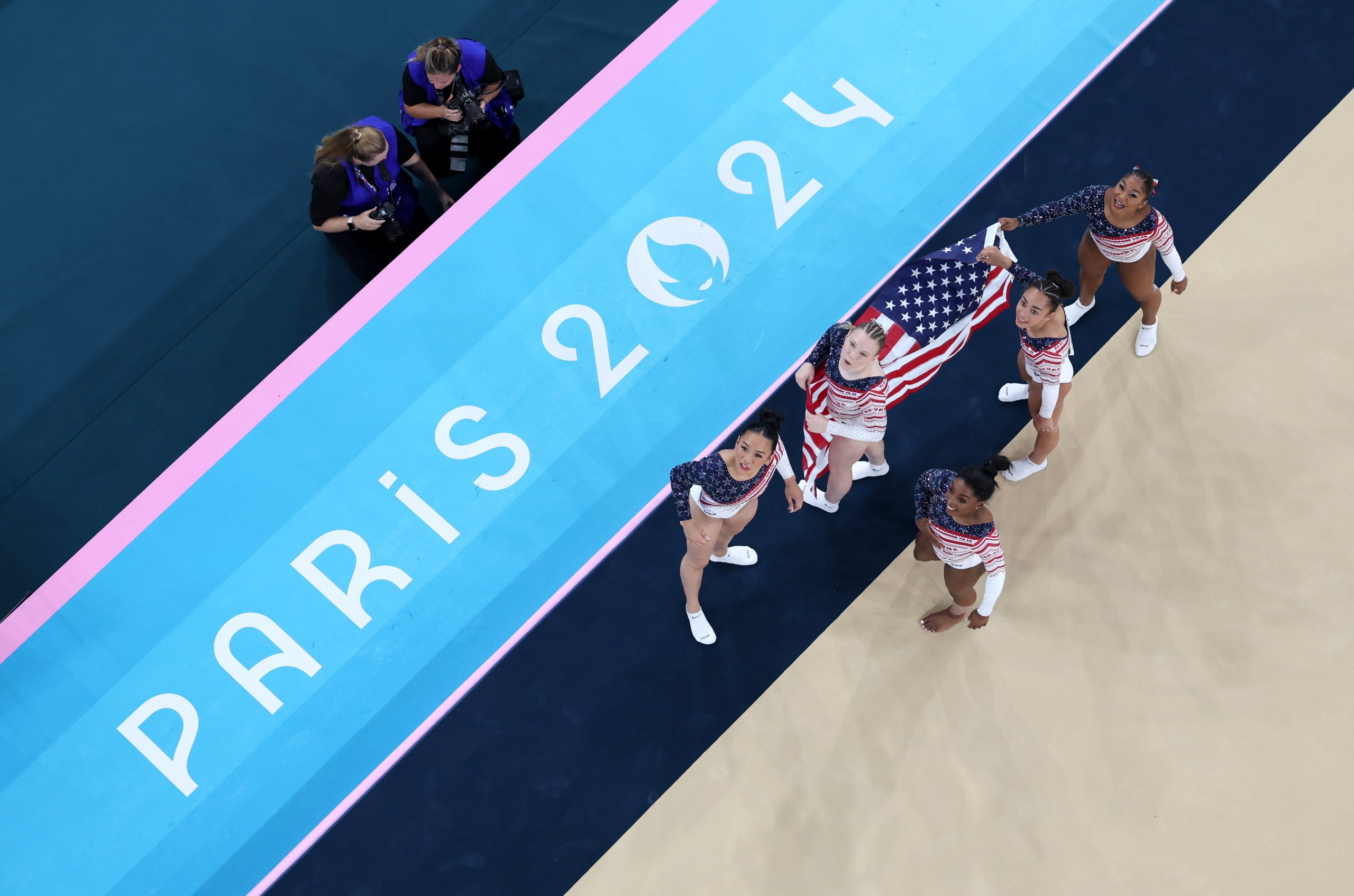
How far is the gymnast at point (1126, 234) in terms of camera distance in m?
4.21

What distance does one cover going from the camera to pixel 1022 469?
4926mm

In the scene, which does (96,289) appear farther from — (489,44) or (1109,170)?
(1109,170)

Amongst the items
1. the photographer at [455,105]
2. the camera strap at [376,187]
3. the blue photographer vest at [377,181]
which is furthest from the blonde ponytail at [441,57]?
the camera strap at [376,187]

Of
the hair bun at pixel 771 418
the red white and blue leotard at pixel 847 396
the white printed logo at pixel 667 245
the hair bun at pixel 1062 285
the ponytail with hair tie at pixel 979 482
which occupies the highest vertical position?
the white printed logo at pixel 667 245

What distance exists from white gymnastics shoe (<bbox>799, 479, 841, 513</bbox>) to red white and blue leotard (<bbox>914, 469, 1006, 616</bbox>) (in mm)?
752

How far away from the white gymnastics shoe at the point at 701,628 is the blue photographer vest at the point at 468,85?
2.79m

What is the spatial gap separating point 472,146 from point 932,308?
2672 mm

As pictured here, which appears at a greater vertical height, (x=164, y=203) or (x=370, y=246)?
(x=164, y=203)

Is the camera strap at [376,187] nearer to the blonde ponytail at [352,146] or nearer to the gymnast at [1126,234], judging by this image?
the blonde ponytail at [352,146]

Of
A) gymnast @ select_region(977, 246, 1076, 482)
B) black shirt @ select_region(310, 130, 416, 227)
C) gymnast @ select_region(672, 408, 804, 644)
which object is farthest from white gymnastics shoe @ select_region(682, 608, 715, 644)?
black shirt @ select_region(310, 130, 416, 227)

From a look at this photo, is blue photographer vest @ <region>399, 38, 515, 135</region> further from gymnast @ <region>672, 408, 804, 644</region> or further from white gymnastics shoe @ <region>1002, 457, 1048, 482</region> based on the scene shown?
white gymnastics shoe @ <region>1002, 457, 1048, 482</region>

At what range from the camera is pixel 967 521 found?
12.9 ft

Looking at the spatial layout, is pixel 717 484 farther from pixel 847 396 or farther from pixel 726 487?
pixel 847 396

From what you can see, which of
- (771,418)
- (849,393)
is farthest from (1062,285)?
(771,418)
